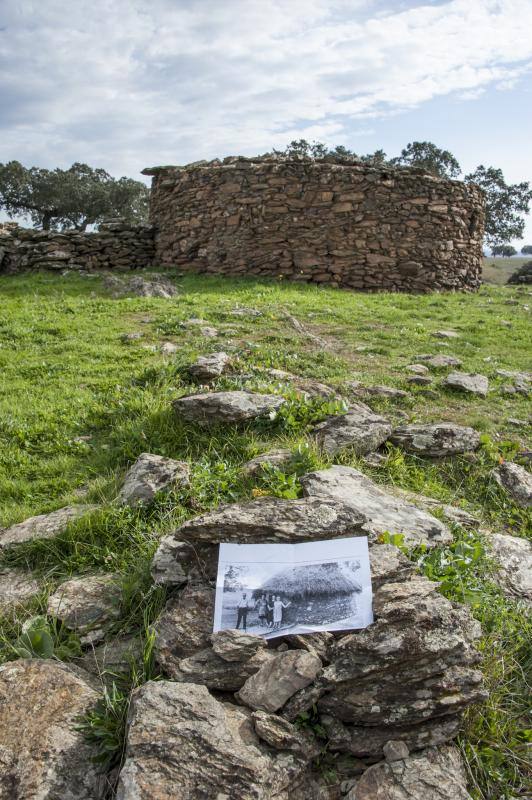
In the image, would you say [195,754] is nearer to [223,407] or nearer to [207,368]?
[223,407]

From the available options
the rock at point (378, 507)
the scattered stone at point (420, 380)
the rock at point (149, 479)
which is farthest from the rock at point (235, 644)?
the scattered stone at point (420, 380)

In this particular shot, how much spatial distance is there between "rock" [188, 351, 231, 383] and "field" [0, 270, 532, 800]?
125mm

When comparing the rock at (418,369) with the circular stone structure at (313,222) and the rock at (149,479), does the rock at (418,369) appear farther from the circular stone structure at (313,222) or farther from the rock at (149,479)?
the circular stone structure at (313,222)

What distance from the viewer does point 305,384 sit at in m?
5.38

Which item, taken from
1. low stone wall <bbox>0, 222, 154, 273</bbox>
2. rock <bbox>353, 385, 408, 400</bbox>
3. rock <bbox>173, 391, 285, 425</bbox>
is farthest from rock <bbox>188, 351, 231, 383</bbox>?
low stone wall <bbox>0, 222, 154, 273</bbox>

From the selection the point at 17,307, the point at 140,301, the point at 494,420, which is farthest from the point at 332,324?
the point at 17,307

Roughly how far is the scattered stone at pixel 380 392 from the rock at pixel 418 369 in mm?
828

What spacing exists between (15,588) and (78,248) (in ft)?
34.4

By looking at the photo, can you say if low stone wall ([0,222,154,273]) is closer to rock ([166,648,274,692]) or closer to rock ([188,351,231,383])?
rock ([188,351,231,383])

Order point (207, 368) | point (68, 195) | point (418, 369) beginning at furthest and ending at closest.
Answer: point (68, 195), point (418, 369), point (207, 368)

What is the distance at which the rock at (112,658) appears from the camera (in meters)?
2.41

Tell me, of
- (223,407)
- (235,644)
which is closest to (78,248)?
(223,407)

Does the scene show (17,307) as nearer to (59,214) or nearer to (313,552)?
(313,552)

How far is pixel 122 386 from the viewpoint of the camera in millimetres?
5355
